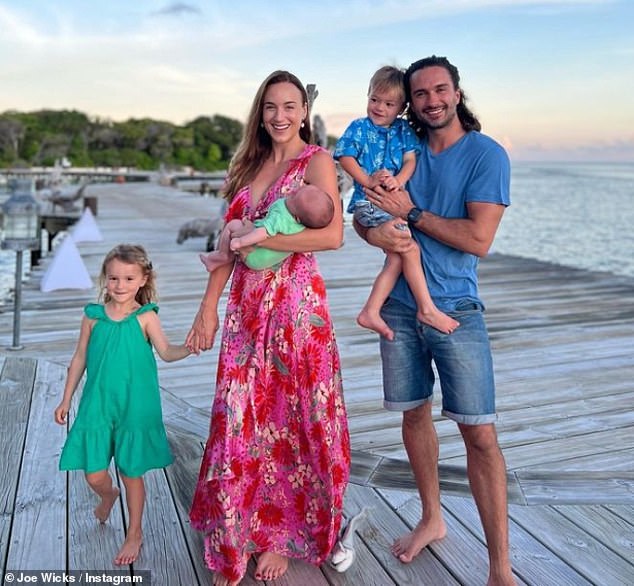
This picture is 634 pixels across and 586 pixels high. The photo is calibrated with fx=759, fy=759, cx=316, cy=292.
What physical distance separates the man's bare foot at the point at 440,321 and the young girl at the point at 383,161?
13 mm

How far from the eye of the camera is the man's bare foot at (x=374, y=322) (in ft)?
8.07

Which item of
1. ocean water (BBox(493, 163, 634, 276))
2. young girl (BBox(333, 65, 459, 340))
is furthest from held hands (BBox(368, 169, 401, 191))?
ocean water (BBox(493, 163, 634, 276))

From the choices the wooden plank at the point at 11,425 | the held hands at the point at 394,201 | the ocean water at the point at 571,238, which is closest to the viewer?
the held hands at the point at 394,201

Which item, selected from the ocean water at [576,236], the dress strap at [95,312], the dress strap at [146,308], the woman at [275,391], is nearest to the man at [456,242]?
the woman at [275,391]

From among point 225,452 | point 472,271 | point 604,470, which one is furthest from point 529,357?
point 225,452

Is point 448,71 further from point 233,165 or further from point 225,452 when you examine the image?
point 225,452

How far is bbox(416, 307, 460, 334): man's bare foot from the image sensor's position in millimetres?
2323

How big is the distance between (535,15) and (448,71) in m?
32.4

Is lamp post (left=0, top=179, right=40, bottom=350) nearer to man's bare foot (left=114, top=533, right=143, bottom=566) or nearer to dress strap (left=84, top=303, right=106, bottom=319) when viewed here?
dress strap (left=84, top=303, right=106, bottom=319)

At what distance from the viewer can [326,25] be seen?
2702cm

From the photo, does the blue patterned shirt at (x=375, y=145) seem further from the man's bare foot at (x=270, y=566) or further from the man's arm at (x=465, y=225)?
the man's bare foot at (x=270, y=566)

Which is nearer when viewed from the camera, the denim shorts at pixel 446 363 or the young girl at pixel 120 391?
the denim shorts at pixel 446 363

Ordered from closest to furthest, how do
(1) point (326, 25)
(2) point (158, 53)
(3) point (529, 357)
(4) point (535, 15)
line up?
(3) point (529, 357) → (1) point (326, 25) → (4) point (535, 15) → (2) point (158, 53)

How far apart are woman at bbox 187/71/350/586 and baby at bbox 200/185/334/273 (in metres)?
0.05
